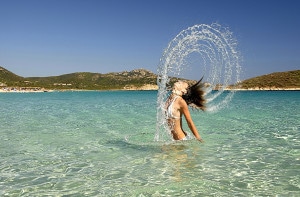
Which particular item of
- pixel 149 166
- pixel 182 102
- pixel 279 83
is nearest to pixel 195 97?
pixel 182 102

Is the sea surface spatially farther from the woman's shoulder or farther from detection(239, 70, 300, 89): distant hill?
detection(239, 70, 300, 89): distant hill

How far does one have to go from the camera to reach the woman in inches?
421

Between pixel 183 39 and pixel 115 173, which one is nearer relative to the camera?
pixel 115 173

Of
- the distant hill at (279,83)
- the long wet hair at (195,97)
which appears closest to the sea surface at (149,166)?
the long wet hair at (195,97)

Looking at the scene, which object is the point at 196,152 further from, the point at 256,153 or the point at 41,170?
the point at 41,170

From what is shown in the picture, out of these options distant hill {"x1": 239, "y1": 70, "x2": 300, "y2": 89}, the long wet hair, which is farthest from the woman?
distant hill {"x1": 239, "y1": 70, "x2": 300, "y2": 89}

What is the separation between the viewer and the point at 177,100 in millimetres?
10727

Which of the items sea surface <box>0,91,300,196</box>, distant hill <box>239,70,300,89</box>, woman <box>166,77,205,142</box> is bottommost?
sea surface <box>0,91,300,196</box>

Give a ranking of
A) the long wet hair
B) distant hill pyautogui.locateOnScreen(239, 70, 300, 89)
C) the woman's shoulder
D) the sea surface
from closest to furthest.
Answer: the sea surface
the woman's shoulder
the long wet hair
distant hill pyautogui.locateOnScreen(239, 70, 300, 89)

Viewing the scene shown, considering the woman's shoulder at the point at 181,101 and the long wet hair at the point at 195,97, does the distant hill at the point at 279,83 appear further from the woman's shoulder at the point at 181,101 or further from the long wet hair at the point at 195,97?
the woman's shoulder at the point at 181,101

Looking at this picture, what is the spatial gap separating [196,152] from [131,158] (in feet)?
6.91

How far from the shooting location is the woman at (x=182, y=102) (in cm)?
1070

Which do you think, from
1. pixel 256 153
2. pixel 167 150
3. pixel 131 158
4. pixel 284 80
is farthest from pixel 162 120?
pixel 284 80

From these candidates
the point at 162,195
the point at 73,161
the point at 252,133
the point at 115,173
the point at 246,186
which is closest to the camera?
the point at 162,195
